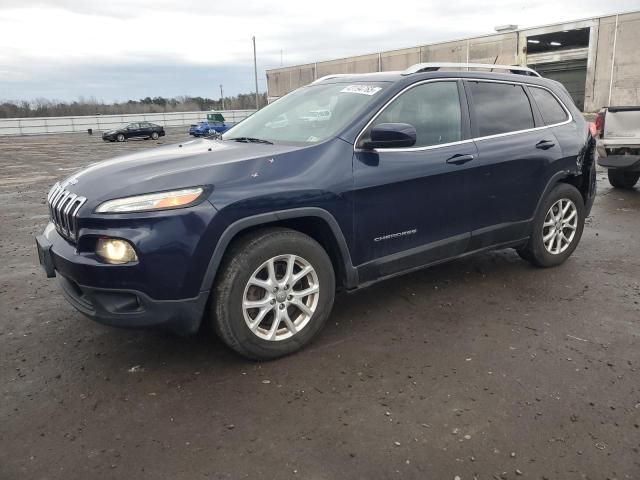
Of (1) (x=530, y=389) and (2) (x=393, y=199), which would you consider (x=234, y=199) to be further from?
(1) (x=530, y=389)

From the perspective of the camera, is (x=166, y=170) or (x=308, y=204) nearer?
(x=166, y=170)

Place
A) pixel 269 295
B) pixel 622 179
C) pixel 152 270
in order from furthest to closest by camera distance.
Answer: pixel 622 179
pixel 269 295
pixel 152 270

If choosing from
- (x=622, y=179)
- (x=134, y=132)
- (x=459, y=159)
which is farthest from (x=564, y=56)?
(x=459, y=159)

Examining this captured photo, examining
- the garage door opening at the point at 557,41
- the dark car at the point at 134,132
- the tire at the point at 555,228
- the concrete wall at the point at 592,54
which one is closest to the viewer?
the tire at the point at 555,228

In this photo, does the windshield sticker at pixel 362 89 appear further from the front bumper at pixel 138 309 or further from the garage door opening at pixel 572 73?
the garage door opening at pixel 572 73

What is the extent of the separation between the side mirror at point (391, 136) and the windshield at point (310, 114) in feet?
0.86

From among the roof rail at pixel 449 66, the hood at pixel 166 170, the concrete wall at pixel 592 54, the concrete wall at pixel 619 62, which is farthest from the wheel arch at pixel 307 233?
the concrete wall at pixel 619 62

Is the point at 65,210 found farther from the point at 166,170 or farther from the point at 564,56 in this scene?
the point at 564,56

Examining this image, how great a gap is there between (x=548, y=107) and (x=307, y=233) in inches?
113

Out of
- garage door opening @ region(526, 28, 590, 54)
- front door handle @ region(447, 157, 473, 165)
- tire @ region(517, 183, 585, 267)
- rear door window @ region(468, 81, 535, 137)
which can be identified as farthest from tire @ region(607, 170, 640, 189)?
garage door opening @ region(526, 28, 590, 54)

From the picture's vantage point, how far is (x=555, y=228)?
16.5ft

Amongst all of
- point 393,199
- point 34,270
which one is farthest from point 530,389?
point 34,270

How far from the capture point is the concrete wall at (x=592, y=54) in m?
39.5

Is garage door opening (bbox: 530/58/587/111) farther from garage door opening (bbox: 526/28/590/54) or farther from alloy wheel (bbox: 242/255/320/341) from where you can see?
alloy wheel (bbox: 242/255/320/341)
